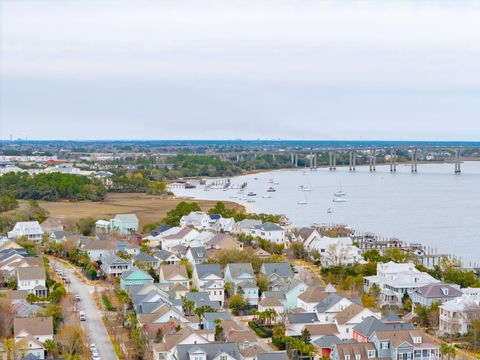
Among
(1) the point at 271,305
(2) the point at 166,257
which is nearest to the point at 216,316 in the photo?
(1) the point at 271,305

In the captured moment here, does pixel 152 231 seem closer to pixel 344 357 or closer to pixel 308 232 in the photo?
pixel 308 232

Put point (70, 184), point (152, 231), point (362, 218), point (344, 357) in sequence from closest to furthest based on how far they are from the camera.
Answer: point (344, 357) → point (152, 231) → point (362, 218) → point (70, 184)

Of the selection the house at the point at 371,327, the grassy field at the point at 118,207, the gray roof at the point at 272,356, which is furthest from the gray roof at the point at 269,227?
the gray roof at the point at 272,356

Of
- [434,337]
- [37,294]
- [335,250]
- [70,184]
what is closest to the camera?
[434,337]

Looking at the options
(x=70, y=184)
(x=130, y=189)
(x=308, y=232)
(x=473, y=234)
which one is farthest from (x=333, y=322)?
(x=130, y=189)

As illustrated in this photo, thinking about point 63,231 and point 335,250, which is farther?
point 63,231

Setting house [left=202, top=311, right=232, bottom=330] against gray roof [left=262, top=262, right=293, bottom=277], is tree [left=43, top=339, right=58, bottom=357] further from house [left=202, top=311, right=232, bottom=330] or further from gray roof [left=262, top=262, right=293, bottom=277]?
gray roof [left=262, top=262, right=293, bottom=277]
